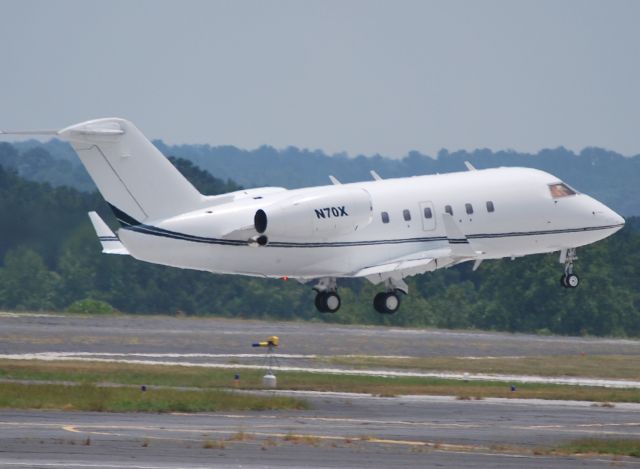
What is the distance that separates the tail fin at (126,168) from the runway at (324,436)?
39.5 feet

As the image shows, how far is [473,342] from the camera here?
190 ft

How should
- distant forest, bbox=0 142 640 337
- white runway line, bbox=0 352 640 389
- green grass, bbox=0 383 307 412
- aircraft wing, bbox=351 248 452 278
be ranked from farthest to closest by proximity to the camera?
distant forest, bbox=0 142 640 337, aircraft wing, bbox=351 248 452 278, white runway line, bbox=0 352 640 389, green grass, bbox=0 383 307 412

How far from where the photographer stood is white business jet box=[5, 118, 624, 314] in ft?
154

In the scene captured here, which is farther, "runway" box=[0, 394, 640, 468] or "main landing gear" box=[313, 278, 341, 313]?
"main landing gear" box=[313, 278, 341, 313]

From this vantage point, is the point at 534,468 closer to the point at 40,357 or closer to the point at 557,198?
the point at 40,357

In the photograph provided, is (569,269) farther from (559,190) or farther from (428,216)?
(428,216)

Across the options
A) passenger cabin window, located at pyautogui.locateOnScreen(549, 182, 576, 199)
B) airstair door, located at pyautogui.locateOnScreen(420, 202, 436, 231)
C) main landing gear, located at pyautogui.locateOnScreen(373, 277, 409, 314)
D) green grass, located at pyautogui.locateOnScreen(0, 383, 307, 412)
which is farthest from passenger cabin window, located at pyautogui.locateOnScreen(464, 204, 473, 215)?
green grass, located at pyautogui.locateOnScreen(0, 383, 307, 412)

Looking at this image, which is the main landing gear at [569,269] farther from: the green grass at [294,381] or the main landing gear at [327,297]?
the green grass at [294,381]

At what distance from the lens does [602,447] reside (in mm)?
28516

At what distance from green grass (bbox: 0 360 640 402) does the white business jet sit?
16.0ft

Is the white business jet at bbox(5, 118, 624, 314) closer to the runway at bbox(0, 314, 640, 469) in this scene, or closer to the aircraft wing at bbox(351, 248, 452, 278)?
the aircraft wing at bbox(351, 248, 452, 278)

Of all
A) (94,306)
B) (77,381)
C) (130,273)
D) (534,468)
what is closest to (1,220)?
(94,306)

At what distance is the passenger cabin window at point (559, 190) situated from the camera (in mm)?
53531

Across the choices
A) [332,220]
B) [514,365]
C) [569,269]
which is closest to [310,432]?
[332,220]
